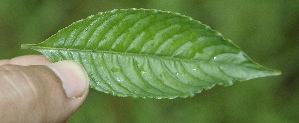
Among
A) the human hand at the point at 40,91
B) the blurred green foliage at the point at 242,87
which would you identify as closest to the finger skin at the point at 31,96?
the human hand at the point at 40,91

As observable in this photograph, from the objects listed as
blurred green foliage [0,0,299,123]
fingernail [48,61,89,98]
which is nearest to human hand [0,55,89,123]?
fingernail [48,61,89,98]

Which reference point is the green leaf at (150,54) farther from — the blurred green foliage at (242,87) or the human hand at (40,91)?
the blurred green foliage at (242,87)

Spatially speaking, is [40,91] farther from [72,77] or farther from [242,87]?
[242,87]

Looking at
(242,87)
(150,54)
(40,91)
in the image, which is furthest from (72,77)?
(242,87)

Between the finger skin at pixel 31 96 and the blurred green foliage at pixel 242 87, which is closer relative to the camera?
the finger skin at pixel 31 96

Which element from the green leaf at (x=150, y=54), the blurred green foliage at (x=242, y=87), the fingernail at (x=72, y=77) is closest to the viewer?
the green leaf at (x=150, y=54)

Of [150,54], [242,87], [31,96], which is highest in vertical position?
[150,54]

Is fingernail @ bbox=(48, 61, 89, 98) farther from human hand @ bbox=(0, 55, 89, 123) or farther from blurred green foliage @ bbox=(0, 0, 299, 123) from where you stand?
blurred green foliage @ bbox=(0, 0, 299, 123)
